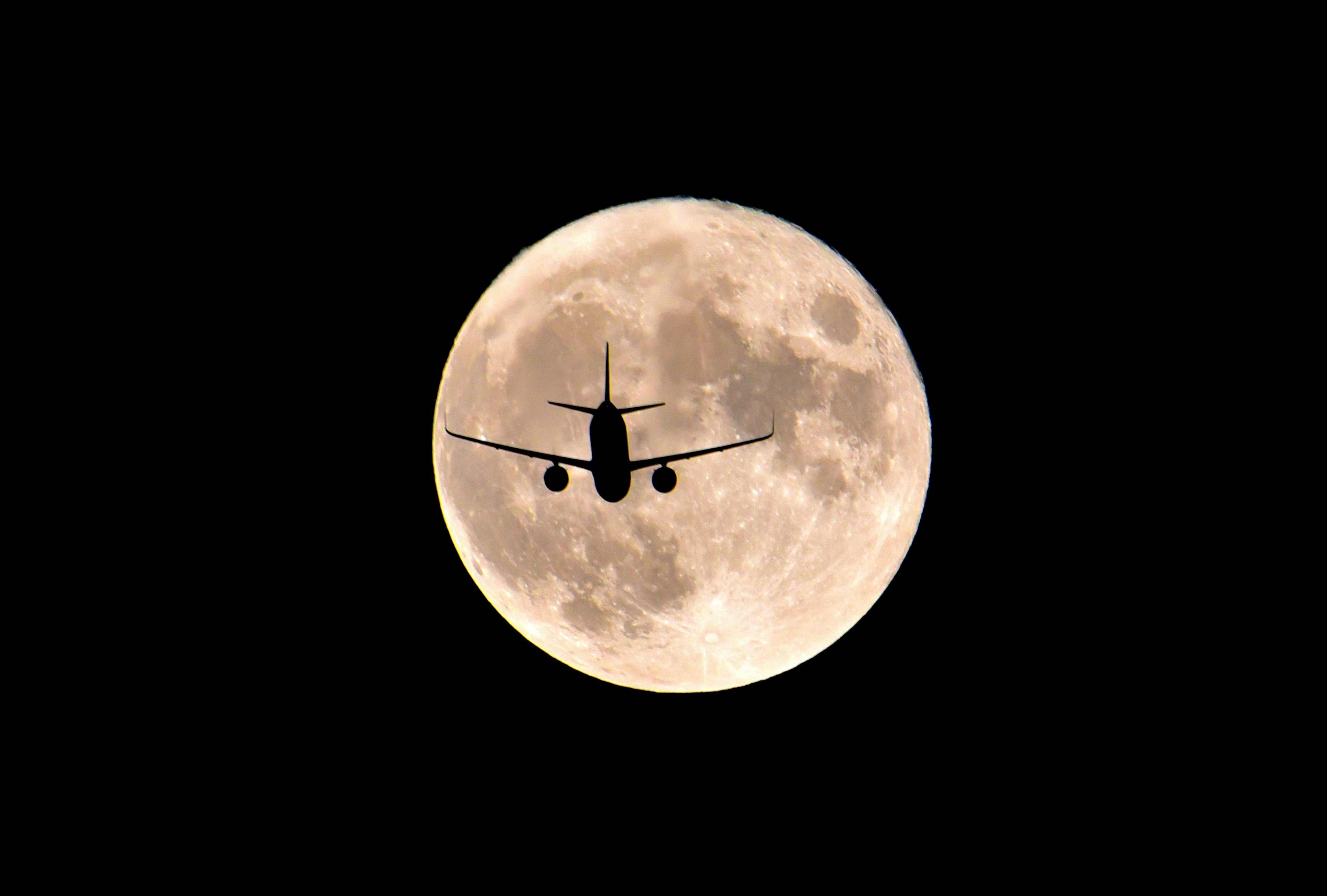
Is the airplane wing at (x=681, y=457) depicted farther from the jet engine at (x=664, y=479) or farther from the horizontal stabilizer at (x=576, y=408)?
the horizontal stabilizer at (x=576, y=408)

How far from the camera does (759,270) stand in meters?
6.91

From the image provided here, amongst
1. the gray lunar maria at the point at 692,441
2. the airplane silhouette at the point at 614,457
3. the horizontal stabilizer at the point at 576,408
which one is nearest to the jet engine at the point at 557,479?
the airplane silhouette at the point at 614,457

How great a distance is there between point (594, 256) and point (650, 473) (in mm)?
1772

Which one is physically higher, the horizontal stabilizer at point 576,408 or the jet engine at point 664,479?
the horizontal stabilizer at point 576,408

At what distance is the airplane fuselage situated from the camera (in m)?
6.32

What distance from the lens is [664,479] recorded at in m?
6.36

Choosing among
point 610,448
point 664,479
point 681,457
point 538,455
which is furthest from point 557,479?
point 681,457

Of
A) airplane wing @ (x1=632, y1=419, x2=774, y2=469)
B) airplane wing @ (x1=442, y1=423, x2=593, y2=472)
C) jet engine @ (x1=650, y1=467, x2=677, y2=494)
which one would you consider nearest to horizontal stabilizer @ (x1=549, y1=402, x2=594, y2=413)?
airplane wing @ (x1=442, y1=423, x2=593, y2=472)

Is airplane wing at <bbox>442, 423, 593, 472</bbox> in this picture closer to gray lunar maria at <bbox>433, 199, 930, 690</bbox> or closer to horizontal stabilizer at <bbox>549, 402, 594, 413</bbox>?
gray lunar maria at <bbox>433, 199, 930, 690</bbox>

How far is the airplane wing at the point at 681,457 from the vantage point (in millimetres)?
6363

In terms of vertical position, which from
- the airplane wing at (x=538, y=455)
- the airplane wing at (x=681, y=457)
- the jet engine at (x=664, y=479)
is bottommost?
the jet engine at (x=664, y=479)

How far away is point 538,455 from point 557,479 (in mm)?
240

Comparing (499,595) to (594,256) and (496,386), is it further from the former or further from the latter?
(594,256)

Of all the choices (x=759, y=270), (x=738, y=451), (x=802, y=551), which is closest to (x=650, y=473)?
(x=738, y=451)
